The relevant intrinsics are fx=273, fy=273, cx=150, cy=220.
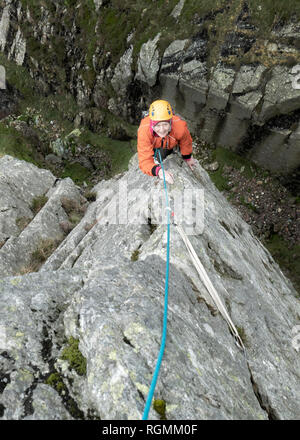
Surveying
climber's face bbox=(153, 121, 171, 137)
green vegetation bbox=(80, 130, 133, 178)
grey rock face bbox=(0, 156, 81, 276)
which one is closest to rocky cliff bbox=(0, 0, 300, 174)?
green vegetation bbox=(80, 130, 133, 178)

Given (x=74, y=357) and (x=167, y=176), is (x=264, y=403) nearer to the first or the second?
(x=74, y=357)

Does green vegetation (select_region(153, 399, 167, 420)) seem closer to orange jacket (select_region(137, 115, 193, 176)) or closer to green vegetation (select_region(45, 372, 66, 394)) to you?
green vegetation (select_region(45, 372, 66, 394))

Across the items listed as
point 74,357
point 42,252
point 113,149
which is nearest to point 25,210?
point 42,252

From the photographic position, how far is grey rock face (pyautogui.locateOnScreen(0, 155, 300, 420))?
3980mm

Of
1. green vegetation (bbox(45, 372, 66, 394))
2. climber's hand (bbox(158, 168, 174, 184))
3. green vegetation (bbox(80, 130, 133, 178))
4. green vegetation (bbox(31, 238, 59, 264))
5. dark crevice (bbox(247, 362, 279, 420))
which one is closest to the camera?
green vegetation (bbox(45, 372, 66, 394))

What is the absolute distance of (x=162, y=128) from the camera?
855 centimetres

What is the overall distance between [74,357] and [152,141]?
22.6 ft

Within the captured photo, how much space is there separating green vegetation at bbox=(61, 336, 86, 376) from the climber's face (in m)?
6.42

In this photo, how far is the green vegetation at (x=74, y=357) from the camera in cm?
433

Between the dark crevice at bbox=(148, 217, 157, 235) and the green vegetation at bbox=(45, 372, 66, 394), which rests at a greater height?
the dark crevice at bbox=(148, 217, 157, 235)

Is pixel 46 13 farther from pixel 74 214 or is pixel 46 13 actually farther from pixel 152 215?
pixel 152 215

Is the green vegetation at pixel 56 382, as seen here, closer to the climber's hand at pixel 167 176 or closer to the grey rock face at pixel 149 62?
the climber's hand at pixel 167 176

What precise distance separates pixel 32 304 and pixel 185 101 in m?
27.5

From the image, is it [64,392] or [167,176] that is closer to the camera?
[64,392]
